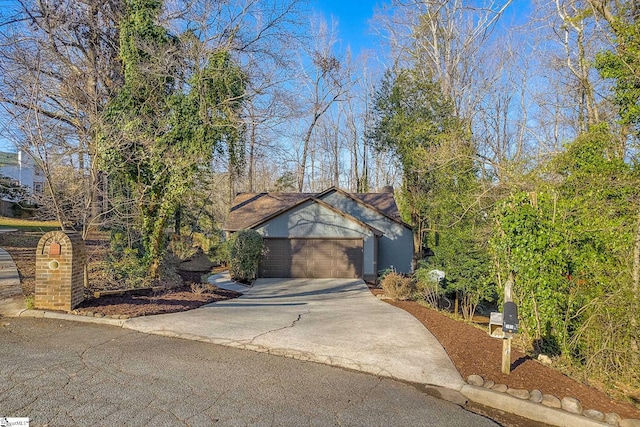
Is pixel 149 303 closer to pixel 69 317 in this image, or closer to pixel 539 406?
pixel 69 317

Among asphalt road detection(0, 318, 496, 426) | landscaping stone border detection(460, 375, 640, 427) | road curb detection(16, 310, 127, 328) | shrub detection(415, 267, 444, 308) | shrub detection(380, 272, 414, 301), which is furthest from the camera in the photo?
shrub detection(415, 267, 444, 308)

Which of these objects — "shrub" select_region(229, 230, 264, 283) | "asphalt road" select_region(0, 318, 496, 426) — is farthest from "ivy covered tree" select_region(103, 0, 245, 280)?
"asphalt road" select_region(0, 318, 496, 426)

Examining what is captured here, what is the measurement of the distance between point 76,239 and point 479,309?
47.5 feet

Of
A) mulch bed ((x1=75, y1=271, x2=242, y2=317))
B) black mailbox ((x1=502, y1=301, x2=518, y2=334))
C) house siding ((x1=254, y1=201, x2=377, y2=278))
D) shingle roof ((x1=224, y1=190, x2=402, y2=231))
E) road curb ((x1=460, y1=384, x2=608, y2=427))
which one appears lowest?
road curb ((x1=460, y1=384, x2=608, y2=427))

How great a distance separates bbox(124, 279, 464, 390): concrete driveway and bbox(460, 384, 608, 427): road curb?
24 cm

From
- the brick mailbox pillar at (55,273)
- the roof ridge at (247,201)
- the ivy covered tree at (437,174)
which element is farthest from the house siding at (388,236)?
the brick mailbox pillar at (55,273)

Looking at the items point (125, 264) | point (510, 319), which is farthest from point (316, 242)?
point (510, 319)

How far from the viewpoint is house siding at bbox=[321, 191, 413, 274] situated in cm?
2186

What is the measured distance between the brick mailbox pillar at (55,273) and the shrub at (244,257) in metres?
9.68

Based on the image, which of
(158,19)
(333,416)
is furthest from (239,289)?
(333,416)

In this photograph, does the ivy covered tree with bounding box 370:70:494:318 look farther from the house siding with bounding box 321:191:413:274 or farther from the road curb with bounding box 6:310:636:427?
the road curb with bounding box 6:310:636:427

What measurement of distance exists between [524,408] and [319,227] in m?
15.3

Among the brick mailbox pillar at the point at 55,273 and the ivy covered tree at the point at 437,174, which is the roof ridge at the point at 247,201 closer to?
the ivy covered tree at the point at 437,174

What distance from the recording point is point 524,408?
428 centimetres
